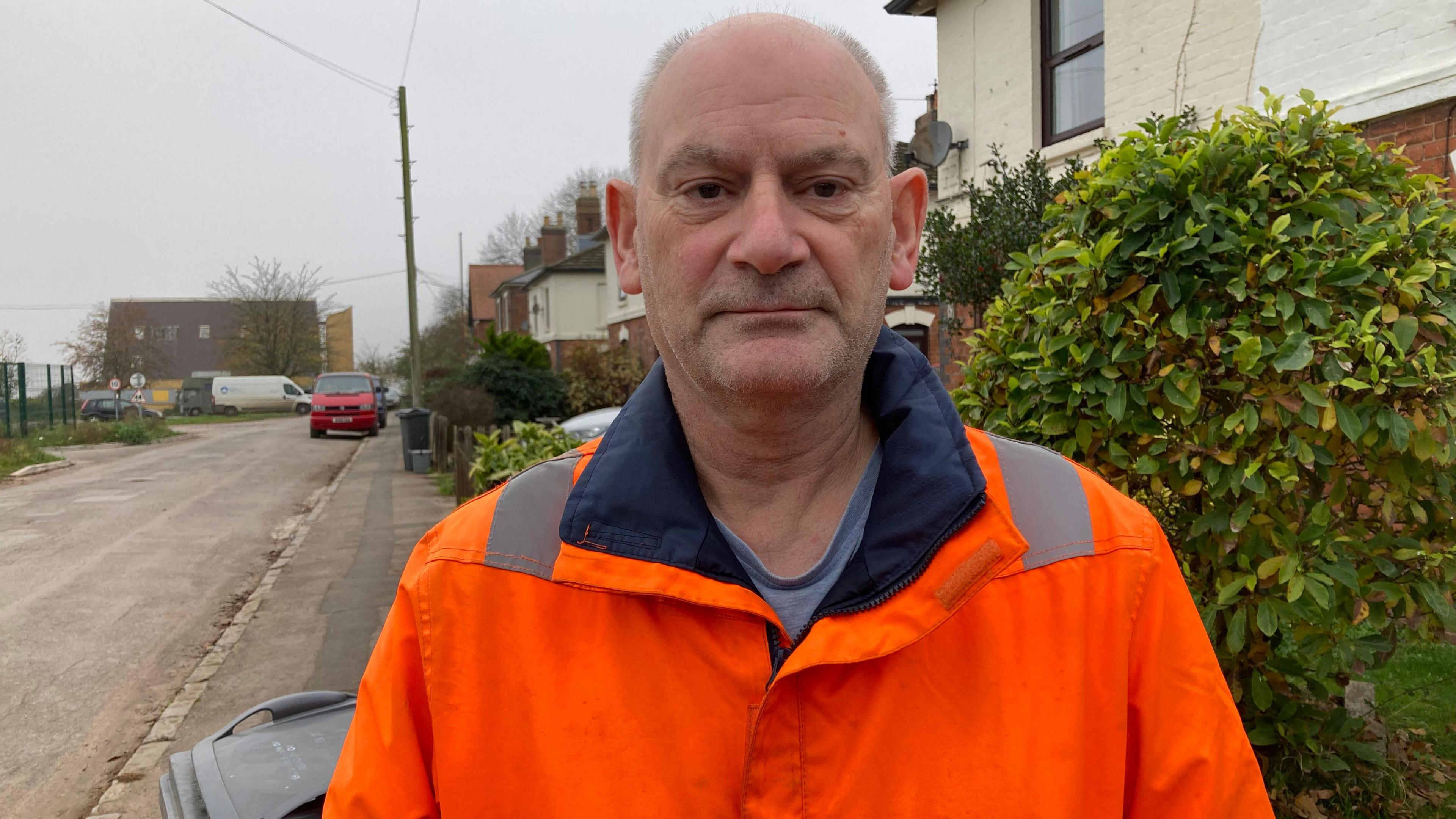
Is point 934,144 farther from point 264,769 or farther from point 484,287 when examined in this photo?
point 484,287

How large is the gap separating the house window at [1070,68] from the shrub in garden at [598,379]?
38.9 feet

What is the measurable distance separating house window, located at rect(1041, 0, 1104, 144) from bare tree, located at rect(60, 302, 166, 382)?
33966 millimetres

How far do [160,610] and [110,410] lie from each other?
31.1m

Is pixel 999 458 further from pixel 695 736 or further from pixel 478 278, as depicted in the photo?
pixel 478 278

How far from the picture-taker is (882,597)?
1436mm

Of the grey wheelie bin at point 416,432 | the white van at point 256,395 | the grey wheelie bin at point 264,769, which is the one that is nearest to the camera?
the grey wheelie bin at point 264,769

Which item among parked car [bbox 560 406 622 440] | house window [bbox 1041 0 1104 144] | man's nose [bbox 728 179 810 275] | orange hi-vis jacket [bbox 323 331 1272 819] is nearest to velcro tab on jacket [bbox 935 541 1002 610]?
orange hi-vis jacket [bbox 323 331 1272 819]

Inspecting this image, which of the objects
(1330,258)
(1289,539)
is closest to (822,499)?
→ (1289,539)

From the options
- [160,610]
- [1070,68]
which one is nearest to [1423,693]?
[1070,68]

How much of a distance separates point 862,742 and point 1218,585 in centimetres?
208

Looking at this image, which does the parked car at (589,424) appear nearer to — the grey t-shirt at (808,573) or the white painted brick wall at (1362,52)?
the white painted brick wall at (1362,52)

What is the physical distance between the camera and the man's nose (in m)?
1.51

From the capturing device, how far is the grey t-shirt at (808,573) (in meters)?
1.56

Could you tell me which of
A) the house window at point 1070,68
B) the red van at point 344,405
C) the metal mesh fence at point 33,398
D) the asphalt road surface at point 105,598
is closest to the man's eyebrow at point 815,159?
the asphalt road surface at point 105,598
